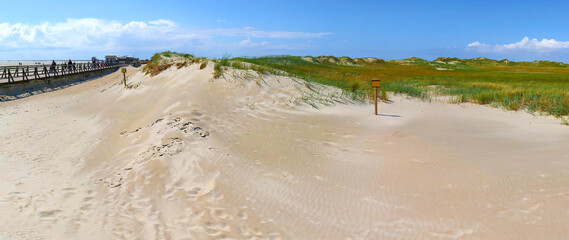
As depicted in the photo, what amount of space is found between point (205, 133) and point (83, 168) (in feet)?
8.95

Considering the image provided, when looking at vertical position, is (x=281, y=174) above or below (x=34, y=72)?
below

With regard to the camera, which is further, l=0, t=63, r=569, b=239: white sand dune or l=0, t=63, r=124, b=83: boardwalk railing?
l=0, t=63, r=124, b=83: boardwalk railing

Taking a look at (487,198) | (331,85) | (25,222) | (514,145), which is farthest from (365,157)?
(331,85)

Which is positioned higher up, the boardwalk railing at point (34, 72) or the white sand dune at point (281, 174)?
the boardwalk railing at point (34, 72)

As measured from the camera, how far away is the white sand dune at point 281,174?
4312mm

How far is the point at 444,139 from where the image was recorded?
8078 millimetres

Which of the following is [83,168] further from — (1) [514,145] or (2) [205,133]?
(1) [514,145]

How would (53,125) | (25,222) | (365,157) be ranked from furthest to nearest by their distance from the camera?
(53,125) → (365,157) → (25,222)

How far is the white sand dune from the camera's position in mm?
4312

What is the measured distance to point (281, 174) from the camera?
601 cm

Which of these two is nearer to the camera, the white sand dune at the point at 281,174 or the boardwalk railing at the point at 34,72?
the white sand dune at the point at 281,174

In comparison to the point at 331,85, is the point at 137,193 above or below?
below

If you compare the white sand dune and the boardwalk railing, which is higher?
the boardwalk railing

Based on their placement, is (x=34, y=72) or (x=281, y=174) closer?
(x=281, y=174)
